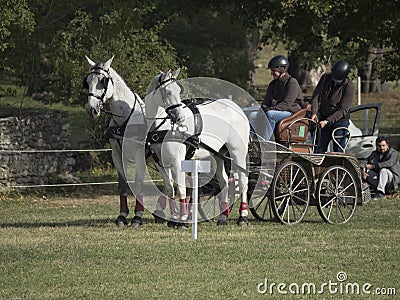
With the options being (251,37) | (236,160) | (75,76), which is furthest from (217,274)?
(251,37)

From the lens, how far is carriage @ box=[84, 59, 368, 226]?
491 inches

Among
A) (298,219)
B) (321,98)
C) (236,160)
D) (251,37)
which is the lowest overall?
(298,219)

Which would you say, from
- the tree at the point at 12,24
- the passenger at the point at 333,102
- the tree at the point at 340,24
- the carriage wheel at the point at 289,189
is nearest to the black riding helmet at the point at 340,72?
the passenger at the point at 333,102

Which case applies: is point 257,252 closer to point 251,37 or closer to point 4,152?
point 4,152

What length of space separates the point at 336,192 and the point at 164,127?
285 centimetres

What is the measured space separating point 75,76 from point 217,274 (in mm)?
13422

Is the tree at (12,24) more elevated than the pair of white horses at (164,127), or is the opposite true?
the tree at (12,24)

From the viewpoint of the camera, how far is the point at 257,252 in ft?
34.0

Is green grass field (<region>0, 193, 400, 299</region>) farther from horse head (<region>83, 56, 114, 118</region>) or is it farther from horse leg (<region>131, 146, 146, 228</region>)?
horse head (<region>83, 56, 114, 118</region>)

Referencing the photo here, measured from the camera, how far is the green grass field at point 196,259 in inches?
326

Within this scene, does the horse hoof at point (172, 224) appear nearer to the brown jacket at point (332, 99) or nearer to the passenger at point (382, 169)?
the brown jacket at point (332, 99)

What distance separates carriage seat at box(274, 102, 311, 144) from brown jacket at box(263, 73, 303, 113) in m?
0.24

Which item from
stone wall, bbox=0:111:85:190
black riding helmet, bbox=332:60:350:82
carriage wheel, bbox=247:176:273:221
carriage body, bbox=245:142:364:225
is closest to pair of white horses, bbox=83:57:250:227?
carriage wheel, bbox=247:176:273:221

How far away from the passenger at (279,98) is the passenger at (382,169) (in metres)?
4.41
